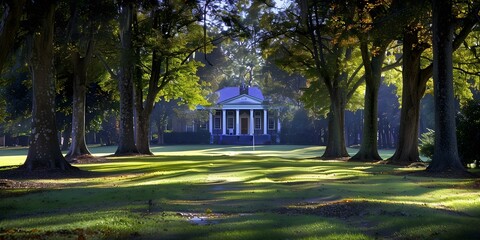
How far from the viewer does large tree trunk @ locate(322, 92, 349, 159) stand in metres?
33.4

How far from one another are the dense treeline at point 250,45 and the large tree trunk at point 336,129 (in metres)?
0.08

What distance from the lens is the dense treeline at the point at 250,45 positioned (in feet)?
60.7

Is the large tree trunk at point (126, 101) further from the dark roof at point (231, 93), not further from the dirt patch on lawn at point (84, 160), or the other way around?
the dark roof at point (231, 93)

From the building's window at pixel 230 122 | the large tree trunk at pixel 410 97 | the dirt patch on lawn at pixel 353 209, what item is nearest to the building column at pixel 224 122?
the building's window at pixel 230 122

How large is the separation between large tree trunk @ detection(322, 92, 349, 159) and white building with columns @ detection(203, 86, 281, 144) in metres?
36.0

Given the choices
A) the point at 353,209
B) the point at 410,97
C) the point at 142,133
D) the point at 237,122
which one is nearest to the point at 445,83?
the point at 410,97

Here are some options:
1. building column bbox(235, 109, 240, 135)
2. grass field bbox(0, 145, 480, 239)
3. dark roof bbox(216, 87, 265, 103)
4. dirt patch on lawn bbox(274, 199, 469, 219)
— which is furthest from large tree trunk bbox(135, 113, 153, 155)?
building column bbox(235, 109, 240, 135)

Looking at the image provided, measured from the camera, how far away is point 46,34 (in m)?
19.4

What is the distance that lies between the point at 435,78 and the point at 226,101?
56.7 meters

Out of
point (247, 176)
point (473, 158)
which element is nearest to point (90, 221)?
point (247, 176)

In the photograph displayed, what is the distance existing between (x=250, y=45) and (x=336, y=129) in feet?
27.4

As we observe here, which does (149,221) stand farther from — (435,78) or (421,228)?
(435,78)

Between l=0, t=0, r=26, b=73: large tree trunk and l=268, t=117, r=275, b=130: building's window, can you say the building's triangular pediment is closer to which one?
l=268, t=117, r=275, b=130: building's window

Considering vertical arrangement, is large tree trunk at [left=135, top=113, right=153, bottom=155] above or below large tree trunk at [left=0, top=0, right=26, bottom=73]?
below
